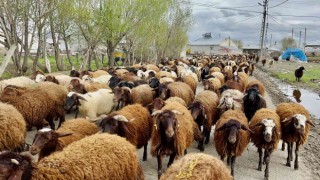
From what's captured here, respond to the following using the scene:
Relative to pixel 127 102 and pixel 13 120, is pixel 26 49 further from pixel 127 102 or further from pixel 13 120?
pixel 13 120

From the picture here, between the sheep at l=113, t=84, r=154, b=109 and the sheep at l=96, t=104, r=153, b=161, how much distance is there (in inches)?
121

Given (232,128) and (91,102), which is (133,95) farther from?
(232,128)

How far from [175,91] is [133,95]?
1453 millimetres

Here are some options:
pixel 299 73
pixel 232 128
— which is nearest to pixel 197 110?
pixel 232 128

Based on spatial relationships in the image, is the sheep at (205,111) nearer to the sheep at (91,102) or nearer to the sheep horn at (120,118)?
the sheep horn at (120,118)

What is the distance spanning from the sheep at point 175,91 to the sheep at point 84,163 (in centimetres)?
570

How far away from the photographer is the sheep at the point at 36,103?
8.41 meters

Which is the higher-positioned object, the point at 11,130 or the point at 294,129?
the point at 11,130

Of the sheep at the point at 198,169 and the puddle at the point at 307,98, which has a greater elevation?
the sheep at the point at 198,169

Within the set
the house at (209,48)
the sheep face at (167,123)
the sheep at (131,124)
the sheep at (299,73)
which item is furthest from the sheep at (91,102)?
the house at (209,48)

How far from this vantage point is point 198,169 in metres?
4.21

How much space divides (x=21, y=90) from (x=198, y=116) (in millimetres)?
A: 4747

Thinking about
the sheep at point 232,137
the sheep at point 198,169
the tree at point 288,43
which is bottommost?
the sheep at point 232,137

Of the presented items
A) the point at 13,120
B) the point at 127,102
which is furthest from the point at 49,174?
the point at 127,102
